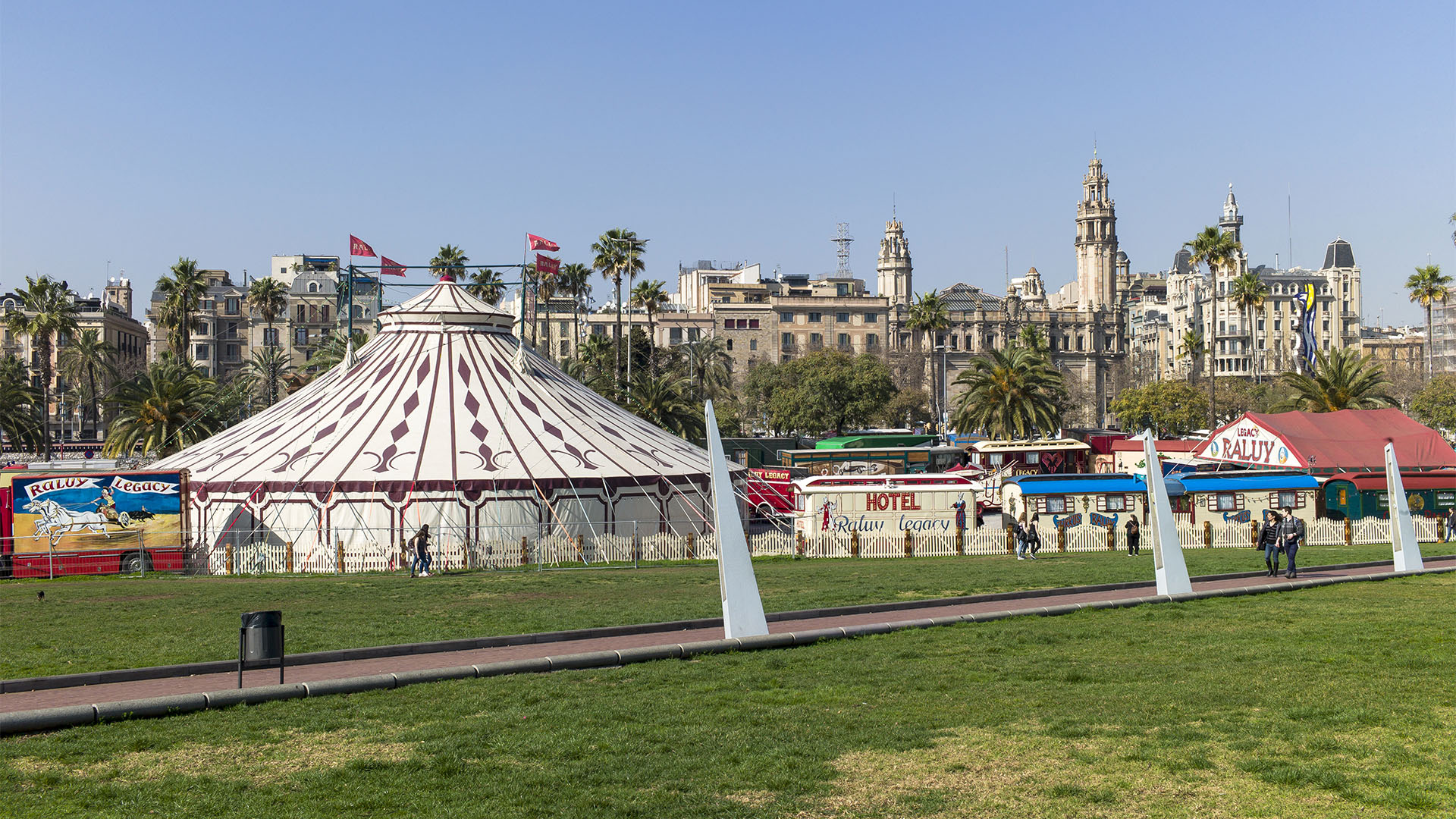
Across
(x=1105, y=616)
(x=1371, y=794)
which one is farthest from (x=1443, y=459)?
(x=1371, y=794)

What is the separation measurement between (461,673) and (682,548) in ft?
61.7

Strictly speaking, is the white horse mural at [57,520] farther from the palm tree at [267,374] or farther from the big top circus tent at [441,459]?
the palm tree at [267,374]

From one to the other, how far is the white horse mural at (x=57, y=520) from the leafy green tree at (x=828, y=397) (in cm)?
6839

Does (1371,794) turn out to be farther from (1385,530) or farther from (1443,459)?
(1443,459)

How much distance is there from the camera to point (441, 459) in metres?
33.1

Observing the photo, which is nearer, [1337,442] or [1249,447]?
[1337,442]

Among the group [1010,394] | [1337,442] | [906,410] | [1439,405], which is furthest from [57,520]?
[1439,405]

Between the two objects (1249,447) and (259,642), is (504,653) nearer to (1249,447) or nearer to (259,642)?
(259,642)

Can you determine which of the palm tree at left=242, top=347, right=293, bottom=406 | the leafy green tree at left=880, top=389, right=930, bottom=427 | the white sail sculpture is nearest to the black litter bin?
Answer: the white sail sculpture

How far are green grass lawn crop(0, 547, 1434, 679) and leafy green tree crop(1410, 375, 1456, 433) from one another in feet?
208

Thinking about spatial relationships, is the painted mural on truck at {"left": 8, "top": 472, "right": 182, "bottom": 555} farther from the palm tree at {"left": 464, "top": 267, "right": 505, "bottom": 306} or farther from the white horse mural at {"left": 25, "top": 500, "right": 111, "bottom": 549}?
the palm tree at {"left": 464, "top": 267, "right": 505, "bottom": 306}

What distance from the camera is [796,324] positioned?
141m

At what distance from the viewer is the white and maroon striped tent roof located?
3272 centimetres

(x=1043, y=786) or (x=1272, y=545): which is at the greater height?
(x=1272, y=545)
